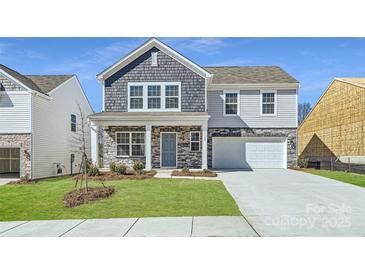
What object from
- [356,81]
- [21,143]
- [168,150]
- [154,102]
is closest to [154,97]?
[154,102]

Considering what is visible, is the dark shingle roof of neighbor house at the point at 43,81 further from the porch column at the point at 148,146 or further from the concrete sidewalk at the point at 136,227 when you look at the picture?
the concrete sidewalk at the point at 136,227

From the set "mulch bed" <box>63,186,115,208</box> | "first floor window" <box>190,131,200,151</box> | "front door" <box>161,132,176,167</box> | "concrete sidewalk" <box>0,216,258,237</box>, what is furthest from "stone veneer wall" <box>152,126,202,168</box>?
"concrete sidewalk" <box>0,216,258,237</box>

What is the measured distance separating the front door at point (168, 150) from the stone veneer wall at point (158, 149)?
25 centimetres

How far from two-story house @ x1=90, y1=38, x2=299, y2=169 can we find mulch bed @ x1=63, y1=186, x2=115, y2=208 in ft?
21.4

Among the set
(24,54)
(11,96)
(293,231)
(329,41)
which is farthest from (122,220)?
(11,96)

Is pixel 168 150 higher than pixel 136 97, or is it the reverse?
pixel 136 97

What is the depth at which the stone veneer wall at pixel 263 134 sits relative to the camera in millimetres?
19141

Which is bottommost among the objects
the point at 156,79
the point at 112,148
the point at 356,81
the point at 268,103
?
the point at 112,148

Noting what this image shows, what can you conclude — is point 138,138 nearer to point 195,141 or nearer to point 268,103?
point 195,141

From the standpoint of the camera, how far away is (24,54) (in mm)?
10023

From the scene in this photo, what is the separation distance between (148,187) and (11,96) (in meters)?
9.31

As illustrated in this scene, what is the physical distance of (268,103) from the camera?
19281mm

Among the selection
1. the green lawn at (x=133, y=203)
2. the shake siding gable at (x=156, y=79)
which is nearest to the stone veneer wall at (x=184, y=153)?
the shake siding gable at (x=156, y=79)

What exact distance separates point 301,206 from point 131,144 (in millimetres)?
11419
